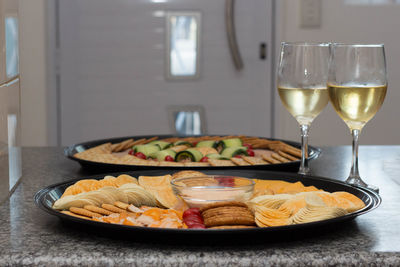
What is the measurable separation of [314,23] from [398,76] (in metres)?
0.55

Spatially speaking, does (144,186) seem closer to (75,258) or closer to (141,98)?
(75,258)

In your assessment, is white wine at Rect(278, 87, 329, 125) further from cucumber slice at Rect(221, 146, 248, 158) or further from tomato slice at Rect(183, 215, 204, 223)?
tomato slice at Rect(183, 215, 204, 223)

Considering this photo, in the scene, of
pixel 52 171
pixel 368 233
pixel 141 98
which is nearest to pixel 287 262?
pixel 368 233

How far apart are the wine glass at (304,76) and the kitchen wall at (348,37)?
224cm

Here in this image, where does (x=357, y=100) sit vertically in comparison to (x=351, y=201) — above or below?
above

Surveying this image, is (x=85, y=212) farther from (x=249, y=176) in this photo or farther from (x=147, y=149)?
(x=147, y=149)

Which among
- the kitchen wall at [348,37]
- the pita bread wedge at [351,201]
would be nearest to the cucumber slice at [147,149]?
the pita bread wedge at [351,201]

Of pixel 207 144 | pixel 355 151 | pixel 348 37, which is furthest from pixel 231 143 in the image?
pixel 348 37

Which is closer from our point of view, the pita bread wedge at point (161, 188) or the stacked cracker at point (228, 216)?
the stacked cracker at point (228, 216)

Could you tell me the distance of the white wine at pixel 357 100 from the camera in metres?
0.97

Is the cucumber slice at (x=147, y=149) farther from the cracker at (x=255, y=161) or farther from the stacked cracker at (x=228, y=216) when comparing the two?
the stacked cracker at (x=228, y=216)

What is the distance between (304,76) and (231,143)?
1.34 feet

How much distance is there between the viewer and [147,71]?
3307 mm

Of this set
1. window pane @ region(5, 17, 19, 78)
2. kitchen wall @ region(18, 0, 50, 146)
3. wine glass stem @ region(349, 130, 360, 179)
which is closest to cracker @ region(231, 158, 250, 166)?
wine glass stem @ region(349, 130, 360, 179)
